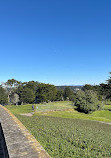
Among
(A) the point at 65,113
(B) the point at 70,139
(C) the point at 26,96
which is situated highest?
(B) the point at 70,139

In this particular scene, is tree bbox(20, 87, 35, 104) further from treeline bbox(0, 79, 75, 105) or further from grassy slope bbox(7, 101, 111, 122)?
grassy slope bbox(7, 101, 111, 122)

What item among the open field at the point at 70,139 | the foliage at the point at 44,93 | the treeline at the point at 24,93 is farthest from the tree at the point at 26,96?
the open field at the point at 70,139

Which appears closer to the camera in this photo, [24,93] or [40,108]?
[40,108]

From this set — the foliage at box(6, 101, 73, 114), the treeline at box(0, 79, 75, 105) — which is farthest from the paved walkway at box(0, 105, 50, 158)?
the treeline at box(0, 79, 75, 105)

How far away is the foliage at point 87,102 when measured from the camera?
3341 centimetres

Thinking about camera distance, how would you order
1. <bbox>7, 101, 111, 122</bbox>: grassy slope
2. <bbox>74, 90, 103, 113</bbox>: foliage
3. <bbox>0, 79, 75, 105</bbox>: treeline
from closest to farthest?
1. <bbox>7, 101, 111, 122</bbox>: grassy slope
2. <bbox>74, 90, 103, 113</bbox>: foliage
3. <bbox>0, 79, 75, 105</bbox>: treeline

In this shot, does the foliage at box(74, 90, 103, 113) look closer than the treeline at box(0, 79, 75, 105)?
Yes

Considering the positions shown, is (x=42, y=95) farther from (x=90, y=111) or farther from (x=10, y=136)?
(x=10, y=136)

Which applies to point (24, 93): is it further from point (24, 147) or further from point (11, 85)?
point (24, 147)

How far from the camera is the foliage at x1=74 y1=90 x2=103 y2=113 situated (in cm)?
3341

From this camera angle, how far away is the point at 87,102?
34281 millimetres

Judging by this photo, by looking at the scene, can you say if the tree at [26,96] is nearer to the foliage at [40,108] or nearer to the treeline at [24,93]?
the treeline at [24,93]

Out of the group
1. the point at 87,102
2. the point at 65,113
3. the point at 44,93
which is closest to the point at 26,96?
the point at 44,93

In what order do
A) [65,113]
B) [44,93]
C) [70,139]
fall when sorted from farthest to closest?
[44,93]
[65,113]
[70,139]
